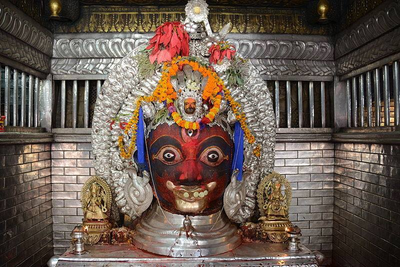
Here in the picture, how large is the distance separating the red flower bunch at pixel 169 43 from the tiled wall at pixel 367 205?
8.42 ft

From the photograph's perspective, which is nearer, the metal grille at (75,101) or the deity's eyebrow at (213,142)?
the deity's eyebrow at (213,142)

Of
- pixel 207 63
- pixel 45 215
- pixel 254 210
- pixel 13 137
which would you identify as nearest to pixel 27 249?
pixel 45 215

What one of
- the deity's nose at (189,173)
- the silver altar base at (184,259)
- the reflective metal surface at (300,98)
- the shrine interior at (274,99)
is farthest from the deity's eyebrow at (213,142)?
the reflective metal surface at (300,98)

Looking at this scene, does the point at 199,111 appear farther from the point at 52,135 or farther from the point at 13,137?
the point at 52,135

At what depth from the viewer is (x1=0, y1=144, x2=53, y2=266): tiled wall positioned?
164 inches

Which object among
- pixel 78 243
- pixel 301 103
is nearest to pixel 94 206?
pixel 78 243

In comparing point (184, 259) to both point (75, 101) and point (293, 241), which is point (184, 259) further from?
point (75, 101)

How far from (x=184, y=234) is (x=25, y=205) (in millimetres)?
2177

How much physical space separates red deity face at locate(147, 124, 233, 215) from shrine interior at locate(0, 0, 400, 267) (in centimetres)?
186

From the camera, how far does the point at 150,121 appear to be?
3889 millimetres

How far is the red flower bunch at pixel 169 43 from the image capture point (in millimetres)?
3722

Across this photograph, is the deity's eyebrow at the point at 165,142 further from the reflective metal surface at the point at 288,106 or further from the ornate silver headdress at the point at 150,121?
the reflective metal surface at the point at 288,106

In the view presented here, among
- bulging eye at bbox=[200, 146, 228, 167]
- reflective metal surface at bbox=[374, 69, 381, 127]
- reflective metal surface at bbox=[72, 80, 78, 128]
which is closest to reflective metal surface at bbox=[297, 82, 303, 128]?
reflective metal surface at bbox=[374, 69, 381, 127]

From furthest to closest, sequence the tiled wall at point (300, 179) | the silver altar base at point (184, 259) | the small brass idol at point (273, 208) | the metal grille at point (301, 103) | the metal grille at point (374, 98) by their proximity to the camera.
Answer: the metal grille at point (301, 103) < the tiled wall at point (300, 179) < the metal grille at point (374, 98) < the small brass idol at point (273, 208) < the silver altar base at point (184, 259)
